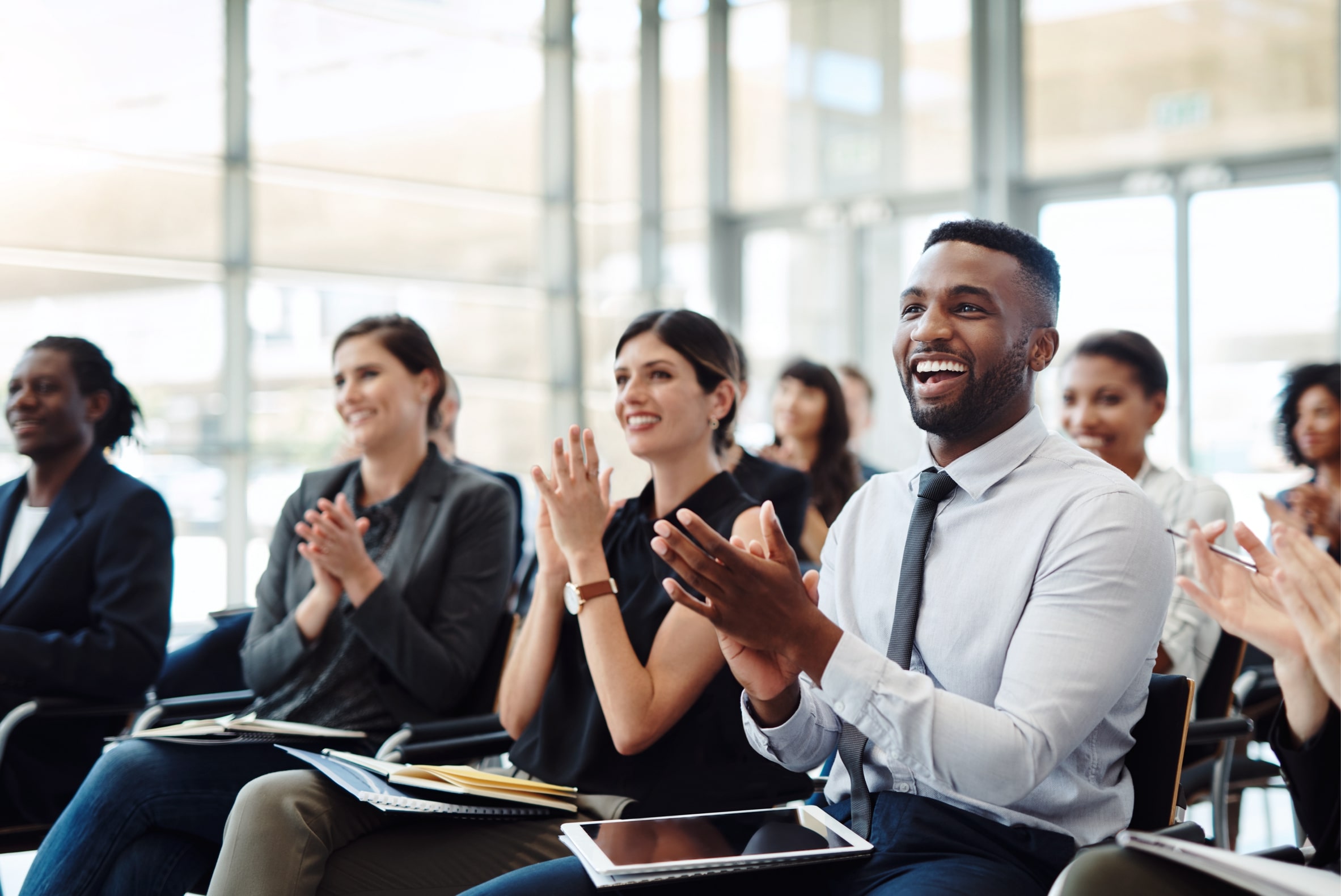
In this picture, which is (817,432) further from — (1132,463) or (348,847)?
(348,847)

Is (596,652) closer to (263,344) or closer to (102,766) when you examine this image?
(102,766)

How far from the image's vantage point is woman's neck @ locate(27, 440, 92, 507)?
308 centimetres

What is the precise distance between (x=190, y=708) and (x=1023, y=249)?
2.20 m

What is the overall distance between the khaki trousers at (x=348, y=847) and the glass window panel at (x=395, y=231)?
5637 millimetres

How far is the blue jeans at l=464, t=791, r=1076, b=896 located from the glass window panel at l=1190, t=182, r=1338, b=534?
6.11 m

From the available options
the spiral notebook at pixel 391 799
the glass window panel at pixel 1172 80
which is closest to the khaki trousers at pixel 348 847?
the spiral notebook at pixel 391 799

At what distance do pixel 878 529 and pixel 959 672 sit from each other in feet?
0.91

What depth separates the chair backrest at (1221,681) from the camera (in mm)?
2646

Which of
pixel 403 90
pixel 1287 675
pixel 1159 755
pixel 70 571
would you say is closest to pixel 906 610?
pixel 1159 755

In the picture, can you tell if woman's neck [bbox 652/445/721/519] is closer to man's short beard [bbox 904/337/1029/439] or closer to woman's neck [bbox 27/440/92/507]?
man's short beard [bbox 904/337/1029/439]

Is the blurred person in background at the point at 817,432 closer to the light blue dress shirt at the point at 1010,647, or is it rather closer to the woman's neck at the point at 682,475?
the woman's neck at the point at 682,475

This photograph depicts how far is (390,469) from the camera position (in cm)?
290

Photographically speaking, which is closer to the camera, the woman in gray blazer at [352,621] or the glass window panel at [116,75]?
the woman in gray blazer at [352,621]

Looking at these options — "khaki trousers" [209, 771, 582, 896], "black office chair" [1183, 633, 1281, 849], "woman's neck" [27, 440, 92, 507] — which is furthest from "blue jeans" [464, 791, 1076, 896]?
"woman's neck" [27, 440, 92, 507]
